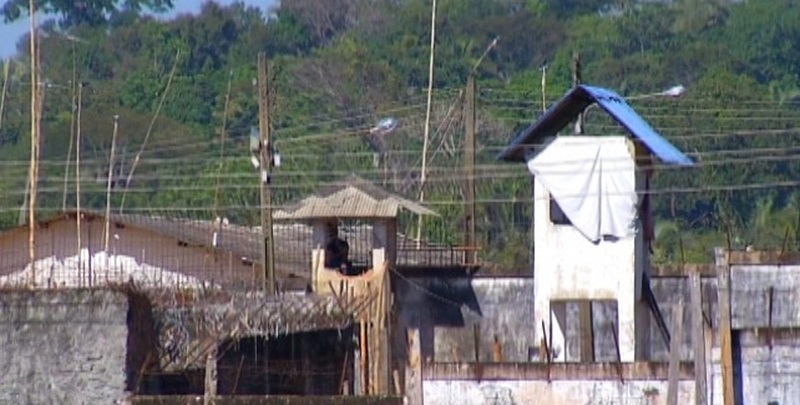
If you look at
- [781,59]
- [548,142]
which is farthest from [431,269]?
[781,59]

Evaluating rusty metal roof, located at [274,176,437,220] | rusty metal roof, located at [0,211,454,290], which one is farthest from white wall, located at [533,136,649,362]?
rusty metal roof, located at [0,211,454,290]

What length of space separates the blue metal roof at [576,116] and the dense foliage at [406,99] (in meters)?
9.16

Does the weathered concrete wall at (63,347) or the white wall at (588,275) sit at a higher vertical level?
the white wall at (588,275)

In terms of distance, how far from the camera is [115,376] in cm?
3064

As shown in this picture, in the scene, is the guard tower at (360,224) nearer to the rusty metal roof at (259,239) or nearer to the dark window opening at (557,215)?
the rusty metal roof at (259,239)

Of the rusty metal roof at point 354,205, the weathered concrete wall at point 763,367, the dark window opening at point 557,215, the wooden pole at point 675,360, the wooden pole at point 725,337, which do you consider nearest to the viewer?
the wooden pole at point 675,360

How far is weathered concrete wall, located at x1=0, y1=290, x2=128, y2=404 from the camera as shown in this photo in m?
30.7

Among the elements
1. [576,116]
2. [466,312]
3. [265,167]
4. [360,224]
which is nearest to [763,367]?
[576,116]

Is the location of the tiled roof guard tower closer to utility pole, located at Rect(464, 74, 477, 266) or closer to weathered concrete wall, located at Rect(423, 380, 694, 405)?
utility pole, located at Rect(464, 74, 477, 266)

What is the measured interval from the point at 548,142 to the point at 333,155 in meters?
22.2

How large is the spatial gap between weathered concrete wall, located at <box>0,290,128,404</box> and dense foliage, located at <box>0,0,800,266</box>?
45.2 ft

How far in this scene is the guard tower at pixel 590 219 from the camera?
3672 centimetres

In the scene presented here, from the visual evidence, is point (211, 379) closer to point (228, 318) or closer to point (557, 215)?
point (228, 318)

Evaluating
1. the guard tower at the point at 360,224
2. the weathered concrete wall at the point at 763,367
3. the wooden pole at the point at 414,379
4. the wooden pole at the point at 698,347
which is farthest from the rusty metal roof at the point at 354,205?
the wooden pole at the point at 698,347
